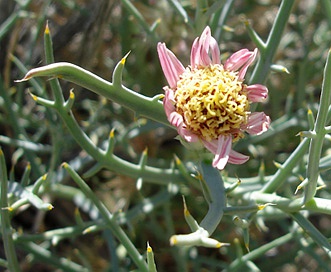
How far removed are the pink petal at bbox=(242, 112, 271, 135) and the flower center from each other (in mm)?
18

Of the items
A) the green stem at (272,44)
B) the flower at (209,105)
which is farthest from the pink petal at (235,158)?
the green stem at (272,44)

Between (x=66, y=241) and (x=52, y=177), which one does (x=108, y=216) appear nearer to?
(x=52, y=177)

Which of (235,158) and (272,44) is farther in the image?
(272,44)

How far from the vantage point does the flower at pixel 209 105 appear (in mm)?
790

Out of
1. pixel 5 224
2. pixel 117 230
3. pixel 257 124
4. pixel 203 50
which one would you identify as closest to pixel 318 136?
pixel 257 124

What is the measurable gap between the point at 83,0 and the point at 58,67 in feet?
3.01

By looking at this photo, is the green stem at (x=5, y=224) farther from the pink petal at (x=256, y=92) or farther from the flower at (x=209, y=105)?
the pink petal at (x=256, y=92)

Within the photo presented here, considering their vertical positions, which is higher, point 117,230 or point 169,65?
point 169,65

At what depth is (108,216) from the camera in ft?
3.24

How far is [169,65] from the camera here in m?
0.82

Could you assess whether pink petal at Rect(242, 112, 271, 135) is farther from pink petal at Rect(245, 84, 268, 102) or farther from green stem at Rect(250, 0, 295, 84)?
green stem at Rect(250, 0, 295, 84)

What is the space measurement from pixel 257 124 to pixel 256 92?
0.06 metres

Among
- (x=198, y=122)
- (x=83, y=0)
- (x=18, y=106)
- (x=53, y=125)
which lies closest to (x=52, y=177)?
(x=53, y=125)

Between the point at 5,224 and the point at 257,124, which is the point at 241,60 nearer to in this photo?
the point at 257,124
